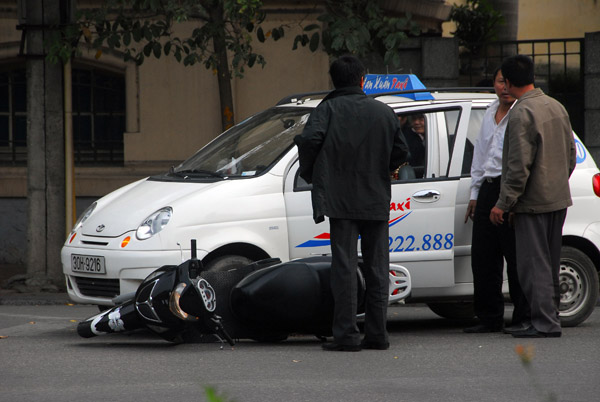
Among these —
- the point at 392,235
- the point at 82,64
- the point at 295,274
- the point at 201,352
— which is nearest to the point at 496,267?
the point at 392,235

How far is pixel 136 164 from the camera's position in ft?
43.3

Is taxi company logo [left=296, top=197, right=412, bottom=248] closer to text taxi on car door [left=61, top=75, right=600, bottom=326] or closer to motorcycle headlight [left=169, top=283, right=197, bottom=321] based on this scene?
text taxi on car door [left=61, top=75, right=600, bottom=326]

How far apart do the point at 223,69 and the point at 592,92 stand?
4566mm

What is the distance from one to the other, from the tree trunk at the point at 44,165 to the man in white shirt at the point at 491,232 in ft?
16.5

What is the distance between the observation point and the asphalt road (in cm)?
500

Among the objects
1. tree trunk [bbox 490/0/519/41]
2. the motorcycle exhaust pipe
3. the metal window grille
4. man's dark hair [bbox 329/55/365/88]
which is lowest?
the motorcycle exhaust pipe

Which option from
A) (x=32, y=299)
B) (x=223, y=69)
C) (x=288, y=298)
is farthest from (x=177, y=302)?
(x=223, y=69)

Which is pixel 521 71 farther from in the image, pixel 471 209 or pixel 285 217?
pixel 285 217

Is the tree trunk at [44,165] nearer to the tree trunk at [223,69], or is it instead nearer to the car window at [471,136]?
the tree trunk at [223,69]

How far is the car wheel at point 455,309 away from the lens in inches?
324

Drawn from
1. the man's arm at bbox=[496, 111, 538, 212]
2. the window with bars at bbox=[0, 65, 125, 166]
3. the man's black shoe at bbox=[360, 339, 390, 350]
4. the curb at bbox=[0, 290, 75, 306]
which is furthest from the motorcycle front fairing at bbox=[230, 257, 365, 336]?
the window with bars at bbox=[0, 65, 125, 166]

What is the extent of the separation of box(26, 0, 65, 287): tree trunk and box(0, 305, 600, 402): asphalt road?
3.32m

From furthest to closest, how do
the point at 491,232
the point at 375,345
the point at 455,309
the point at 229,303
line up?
the point at 455,309, the point at 491,232, the point at 229,303, the point at 375,345

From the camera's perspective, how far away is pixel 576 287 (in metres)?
7.43
